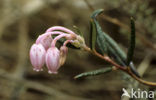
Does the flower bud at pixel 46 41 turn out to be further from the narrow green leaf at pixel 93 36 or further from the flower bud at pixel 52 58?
the narrow green leaf at pixel 93 36

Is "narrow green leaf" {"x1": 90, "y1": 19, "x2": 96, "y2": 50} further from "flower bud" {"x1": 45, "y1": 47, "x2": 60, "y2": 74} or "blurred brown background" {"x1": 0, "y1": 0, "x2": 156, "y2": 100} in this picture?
"blurred brown background" {"x1": 0, "y1": 0, "x2": 156, "y2": 100}

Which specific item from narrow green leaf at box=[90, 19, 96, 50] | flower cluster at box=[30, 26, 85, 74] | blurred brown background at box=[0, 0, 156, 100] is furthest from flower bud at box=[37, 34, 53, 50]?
blurred brown background at box=[0, 0, 156, 100]

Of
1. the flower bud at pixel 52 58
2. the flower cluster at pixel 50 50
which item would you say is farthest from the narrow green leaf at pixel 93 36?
the flower bud at pixel 52 58

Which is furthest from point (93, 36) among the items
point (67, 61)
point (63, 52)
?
point (67, 61)

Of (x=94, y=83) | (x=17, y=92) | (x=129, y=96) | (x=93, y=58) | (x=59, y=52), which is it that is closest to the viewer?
(x=59, y=52)

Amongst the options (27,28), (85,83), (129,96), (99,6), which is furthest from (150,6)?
(27,28)

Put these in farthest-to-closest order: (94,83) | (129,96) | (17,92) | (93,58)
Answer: (93,58)
(94,83)
(17,92)
(129,96)

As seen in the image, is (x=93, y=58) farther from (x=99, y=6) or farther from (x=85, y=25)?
(x=99, y=6)
